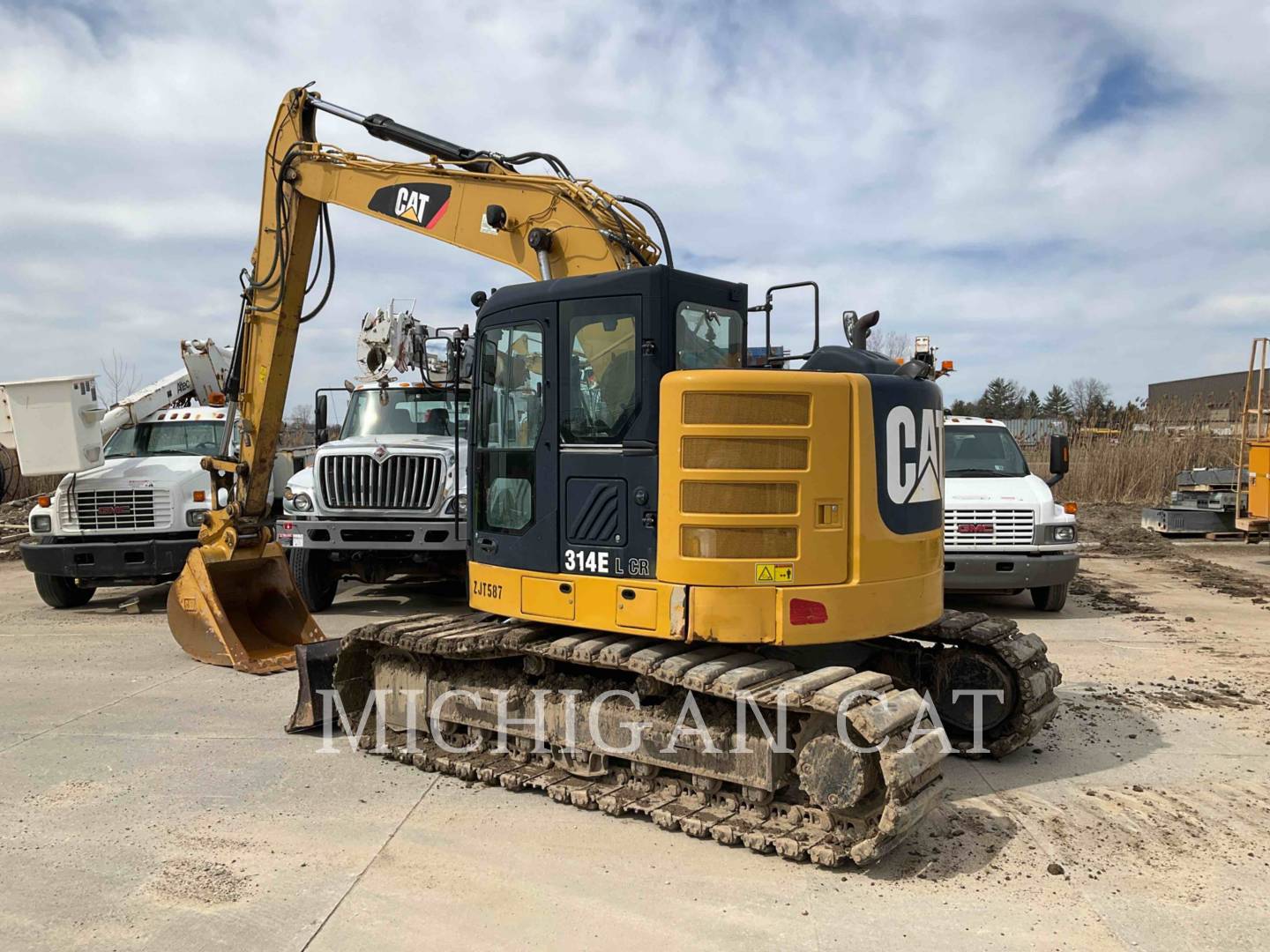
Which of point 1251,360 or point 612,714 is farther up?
point 1251,360

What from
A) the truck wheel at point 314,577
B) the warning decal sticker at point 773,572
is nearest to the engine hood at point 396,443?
the truck wheel at point 314,577

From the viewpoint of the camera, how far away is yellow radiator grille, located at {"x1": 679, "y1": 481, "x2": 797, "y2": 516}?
15.1ft

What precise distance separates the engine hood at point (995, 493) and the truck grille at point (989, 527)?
0.05 meters

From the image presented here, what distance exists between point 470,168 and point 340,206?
1327 mm

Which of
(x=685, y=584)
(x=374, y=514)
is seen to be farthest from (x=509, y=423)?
(x=374, y=514)

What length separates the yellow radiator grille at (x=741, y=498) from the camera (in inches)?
A: 181

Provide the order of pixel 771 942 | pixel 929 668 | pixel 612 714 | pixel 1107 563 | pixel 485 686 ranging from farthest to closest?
1. pixel 1107 563
2. pixel 929 668
3. pixel 485 686
4. pixel 612 714
5. pixel 771 942

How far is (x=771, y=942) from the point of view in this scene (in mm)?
3627

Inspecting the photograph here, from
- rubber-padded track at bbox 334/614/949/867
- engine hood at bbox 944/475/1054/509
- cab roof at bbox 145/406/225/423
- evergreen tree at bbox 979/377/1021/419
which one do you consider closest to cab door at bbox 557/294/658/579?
rubber-padded track at bbox 334/614/949/867

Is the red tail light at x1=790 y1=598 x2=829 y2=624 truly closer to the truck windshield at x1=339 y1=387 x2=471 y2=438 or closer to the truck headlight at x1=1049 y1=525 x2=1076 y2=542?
the truck headlight at x1=1049 y1=525 x2=1076 y2=542

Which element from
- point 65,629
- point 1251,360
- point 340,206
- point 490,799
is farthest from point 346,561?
point 1251,360

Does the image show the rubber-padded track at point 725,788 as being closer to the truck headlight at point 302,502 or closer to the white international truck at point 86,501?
the truck headlight at point 302,502

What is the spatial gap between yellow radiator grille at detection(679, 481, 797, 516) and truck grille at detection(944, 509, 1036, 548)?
559cm

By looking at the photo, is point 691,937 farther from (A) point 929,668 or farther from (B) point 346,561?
(B) point 346,561
